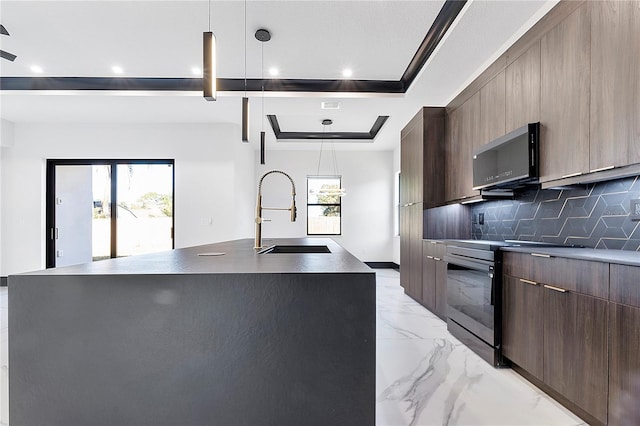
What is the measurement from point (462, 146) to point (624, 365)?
104 inches

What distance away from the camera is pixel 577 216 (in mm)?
2551

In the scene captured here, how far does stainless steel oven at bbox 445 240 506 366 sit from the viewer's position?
2604mm

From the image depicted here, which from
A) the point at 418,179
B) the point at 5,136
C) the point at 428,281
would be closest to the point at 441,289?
the point at 428,281

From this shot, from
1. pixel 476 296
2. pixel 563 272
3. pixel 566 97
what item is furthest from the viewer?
pixel 476 296

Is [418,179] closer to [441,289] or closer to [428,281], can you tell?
[428,281]

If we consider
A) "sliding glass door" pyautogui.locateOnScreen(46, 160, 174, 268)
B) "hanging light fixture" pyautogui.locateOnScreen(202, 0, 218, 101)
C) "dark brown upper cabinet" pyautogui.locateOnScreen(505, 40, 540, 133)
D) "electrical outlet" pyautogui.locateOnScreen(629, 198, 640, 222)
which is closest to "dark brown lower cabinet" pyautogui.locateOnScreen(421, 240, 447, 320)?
"dark brown upper cabinet" pyautogui.locateOnScreen(505, 40, 540, 133)

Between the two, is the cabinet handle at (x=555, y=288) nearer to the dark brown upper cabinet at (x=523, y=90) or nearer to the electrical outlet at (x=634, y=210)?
the electrical outlet at (x=634, y=210)

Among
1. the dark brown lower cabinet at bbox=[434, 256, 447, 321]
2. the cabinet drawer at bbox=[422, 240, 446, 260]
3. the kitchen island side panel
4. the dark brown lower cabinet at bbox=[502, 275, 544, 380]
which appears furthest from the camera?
the cabinet drawer at bbox=[422, 240, 446, 260]

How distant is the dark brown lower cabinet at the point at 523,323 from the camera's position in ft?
7.15

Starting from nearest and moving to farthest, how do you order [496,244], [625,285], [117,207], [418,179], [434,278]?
[625,285], [496,244], [434,278], [418,179], [117,207]

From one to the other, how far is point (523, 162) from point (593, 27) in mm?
927

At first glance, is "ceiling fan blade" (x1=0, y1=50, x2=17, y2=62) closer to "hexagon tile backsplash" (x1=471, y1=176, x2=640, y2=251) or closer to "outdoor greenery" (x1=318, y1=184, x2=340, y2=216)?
"hexagon tile backsplash" (x1=471, y1=176, x2=640, y2=251)

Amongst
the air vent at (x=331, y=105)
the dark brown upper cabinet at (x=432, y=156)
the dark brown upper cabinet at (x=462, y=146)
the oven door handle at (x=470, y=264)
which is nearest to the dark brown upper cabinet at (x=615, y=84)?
the oven door handle at (x=470, y=264)

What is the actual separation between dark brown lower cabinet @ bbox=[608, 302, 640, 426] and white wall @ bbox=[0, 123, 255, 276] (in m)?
5.15
